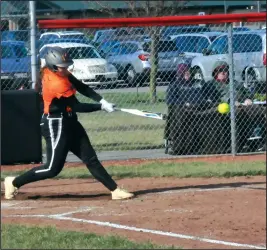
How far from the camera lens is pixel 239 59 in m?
15.4

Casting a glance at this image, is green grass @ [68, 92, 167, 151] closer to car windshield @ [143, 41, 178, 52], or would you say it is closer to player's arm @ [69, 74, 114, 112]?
car windshield @ [143, 41, 178, 52]

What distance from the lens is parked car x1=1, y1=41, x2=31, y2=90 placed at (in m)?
14.4

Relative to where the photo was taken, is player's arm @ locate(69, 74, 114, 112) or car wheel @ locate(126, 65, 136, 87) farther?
car wheel @ locate(126, 65, 136, 87)

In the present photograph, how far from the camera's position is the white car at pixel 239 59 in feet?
49.9

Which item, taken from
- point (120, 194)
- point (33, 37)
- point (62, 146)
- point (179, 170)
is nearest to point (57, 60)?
point (62, 146)

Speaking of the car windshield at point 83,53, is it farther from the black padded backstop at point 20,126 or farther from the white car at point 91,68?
the black padded backstop at point 20,126

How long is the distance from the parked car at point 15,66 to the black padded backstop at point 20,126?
777 millimetres

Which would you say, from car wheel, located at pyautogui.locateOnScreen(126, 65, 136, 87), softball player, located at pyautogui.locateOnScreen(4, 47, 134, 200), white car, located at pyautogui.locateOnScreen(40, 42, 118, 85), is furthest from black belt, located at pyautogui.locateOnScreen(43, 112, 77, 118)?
car wheel, located at pyautogui.locateOnScreen(126, 65, 136, 87)

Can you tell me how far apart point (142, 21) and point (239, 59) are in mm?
2439

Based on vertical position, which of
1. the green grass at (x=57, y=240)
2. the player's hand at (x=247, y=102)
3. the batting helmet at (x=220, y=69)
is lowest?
the player's hand at (x=247, y=102)

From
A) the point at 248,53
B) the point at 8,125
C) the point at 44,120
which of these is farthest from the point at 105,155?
the point at 44,120

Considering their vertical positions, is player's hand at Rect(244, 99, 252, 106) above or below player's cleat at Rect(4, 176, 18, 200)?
above

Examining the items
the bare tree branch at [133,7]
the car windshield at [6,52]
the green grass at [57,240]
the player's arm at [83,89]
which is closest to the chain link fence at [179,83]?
the car windshield at [6,52]

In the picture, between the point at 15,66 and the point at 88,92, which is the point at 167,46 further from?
the point at 88,92
